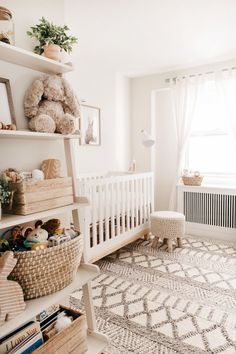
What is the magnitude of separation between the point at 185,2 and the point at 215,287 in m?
2.37

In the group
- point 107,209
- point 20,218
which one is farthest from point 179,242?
point 20,218

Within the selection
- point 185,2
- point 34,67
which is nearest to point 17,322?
point 34,67

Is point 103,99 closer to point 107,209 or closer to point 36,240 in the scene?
point 107,209

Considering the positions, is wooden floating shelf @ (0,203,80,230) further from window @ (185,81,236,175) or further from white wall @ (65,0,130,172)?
window @ (185,81,236,175)

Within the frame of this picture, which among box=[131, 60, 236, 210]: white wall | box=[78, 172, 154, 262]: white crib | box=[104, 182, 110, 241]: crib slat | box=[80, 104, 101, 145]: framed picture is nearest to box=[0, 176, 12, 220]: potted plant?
box=[78, 172, 154, 262]: white crib

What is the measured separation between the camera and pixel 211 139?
12.6ft

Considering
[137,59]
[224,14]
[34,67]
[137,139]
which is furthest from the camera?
[137,139]

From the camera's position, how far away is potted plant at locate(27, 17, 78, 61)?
1.31 m

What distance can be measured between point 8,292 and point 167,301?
1.40 metres

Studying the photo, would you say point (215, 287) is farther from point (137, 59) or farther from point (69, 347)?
point (137, 59)

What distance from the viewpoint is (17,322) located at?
979 mm

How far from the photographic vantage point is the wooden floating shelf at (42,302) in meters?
0.96

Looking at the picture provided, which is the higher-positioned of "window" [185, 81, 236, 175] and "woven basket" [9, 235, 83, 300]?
"window" [185, 81, 236, 175]

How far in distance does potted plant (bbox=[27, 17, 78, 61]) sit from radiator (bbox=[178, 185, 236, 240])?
2.80 metres
